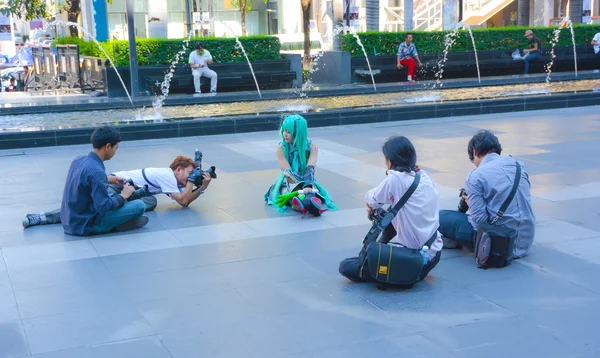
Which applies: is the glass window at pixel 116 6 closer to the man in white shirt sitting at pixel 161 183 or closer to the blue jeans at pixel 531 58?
the blue jeans at pixel 531 58

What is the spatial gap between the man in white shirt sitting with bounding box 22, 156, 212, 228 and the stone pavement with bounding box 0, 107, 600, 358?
11 centimetres

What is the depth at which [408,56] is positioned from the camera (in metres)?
21.2

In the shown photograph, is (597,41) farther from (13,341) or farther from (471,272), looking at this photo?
(13,341)

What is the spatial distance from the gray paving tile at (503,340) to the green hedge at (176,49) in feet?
51.8

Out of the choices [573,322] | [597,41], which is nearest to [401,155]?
[573,322]

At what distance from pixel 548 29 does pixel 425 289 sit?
20.1 m

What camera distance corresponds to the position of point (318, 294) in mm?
5406

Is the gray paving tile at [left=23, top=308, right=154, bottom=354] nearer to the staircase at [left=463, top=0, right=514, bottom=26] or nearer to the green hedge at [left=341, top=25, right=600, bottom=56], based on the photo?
the green hedge at [left=341, top=25, right=600, bottom=56]

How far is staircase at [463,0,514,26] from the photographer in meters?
34.9

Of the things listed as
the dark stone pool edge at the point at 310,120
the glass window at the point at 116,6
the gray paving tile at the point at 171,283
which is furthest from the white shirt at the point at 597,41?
the glass window at the point at 116,6

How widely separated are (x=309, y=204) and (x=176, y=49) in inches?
519

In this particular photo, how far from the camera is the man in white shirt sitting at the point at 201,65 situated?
18859mm

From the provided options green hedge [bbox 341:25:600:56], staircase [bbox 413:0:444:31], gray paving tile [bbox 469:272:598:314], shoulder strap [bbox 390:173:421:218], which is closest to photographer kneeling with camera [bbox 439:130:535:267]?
gray paving tile [bbox 469:272:598:314]

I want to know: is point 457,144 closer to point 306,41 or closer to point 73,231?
point 73,231
